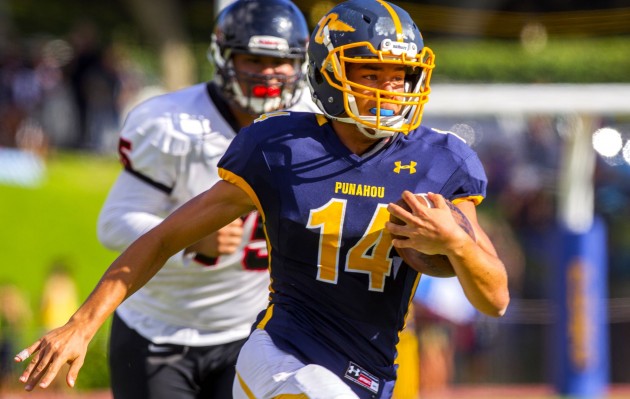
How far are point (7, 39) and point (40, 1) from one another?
1.27 m

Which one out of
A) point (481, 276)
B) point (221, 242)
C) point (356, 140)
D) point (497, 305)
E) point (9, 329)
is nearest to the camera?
point (481, 276)

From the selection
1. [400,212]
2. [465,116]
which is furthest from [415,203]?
[465,116]

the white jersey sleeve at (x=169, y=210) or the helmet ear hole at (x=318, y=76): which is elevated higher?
the helmet ear hole at (x=318, y=76)

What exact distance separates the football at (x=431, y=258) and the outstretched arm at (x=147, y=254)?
52 cm

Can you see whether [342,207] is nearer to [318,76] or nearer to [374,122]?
[374,122]

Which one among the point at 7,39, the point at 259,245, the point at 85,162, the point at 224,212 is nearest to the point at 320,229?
the point at 224,212

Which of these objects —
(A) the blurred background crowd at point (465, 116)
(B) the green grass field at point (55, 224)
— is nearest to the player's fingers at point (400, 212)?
(A) the blurred background crowd at point (465, 116)

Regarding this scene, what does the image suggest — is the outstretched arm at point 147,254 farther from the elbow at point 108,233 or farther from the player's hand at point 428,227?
the elbow at point 108,233

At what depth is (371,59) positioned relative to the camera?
356 centimetres

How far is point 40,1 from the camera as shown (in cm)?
1814

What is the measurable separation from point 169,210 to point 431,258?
157 centimetres

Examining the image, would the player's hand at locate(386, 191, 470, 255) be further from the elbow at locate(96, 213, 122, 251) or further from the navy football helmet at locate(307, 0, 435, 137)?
the elbow at locate(96, 213, 122, 251)

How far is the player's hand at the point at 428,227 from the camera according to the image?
3189 mm

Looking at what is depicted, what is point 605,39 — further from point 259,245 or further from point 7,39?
point 259,245
